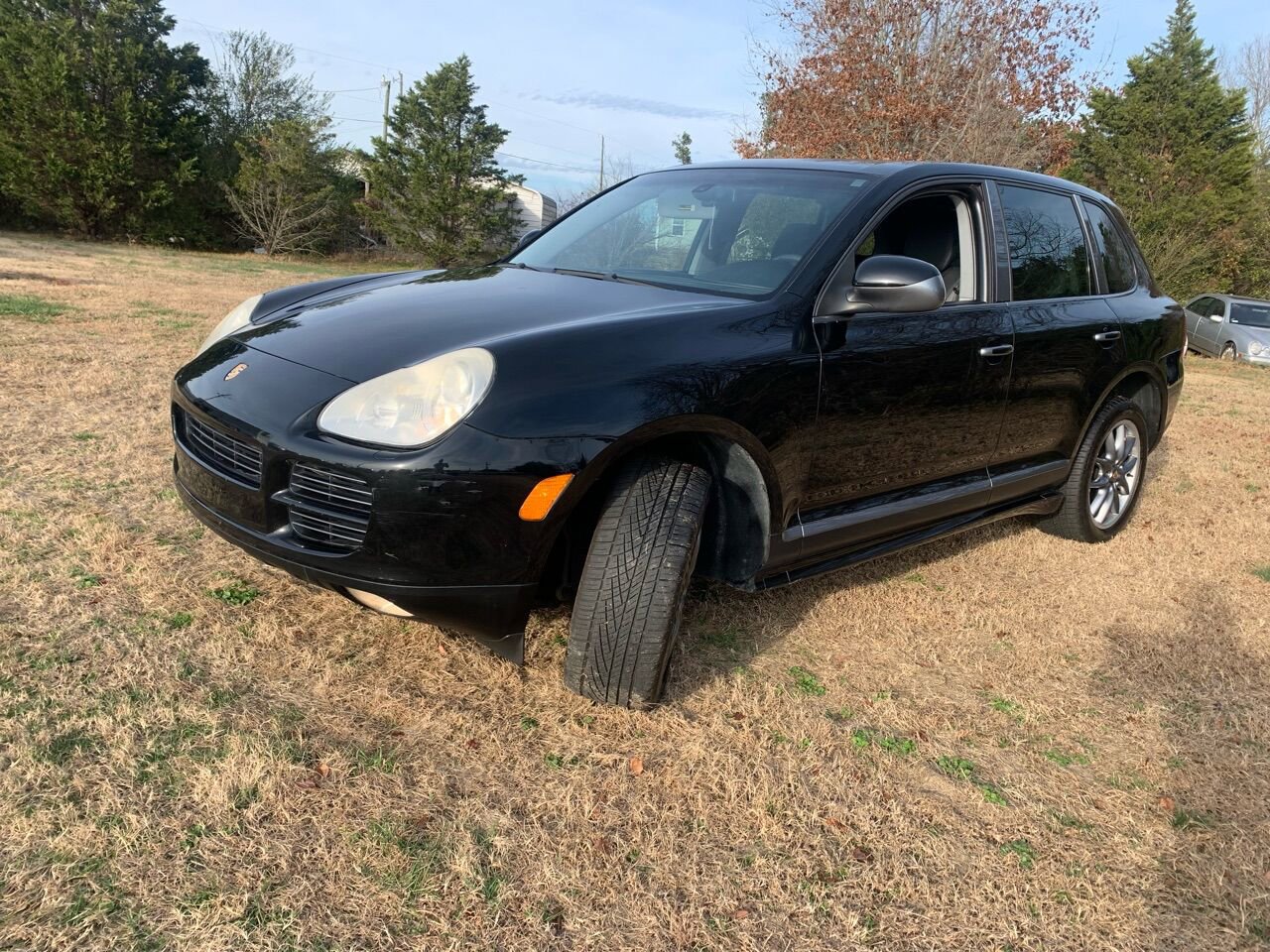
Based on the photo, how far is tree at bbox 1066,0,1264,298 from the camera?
22.8 metres

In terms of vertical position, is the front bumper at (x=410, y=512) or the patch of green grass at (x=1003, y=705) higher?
the front bumper at (x=410, y=512)

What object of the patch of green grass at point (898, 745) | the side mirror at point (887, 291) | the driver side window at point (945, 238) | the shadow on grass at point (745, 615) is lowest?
the patch of green grass at point (898, 745)

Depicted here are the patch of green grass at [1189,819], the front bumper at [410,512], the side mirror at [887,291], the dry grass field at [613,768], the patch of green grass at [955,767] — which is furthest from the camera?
the side mirror at [887,291]

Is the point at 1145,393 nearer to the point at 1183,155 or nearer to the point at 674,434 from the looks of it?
the point at 674,434

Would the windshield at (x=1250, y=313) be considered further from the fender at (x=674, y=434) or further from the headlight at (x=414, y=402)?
the headlight at (x=414, y=402)

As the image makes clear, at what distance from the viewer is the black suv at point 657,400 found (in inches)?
88.0

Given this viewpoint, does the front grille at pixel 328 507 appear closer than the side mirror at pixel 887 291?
Yes

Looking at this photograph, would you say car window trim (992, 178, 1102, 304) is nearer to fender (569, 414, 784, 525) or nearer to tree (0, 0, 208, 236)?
fender (569, 414, 784, 525)

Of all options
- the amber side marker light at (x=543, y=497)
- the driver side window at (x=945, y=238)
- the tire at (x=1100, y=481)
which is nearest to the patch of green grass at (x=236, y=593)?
the amber side marker light at (x=543, y=497)

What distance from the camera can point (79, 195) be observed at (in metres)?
25.3

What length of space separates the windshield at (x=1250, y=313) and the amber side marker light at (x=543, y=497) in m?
19.0

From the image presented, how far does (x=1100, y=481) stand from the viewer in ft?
14.7

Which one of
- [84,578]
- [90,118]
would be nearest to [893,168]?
[84,578]

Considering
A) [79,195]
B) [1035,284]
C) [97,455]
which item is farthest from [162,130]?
[1035,284]
